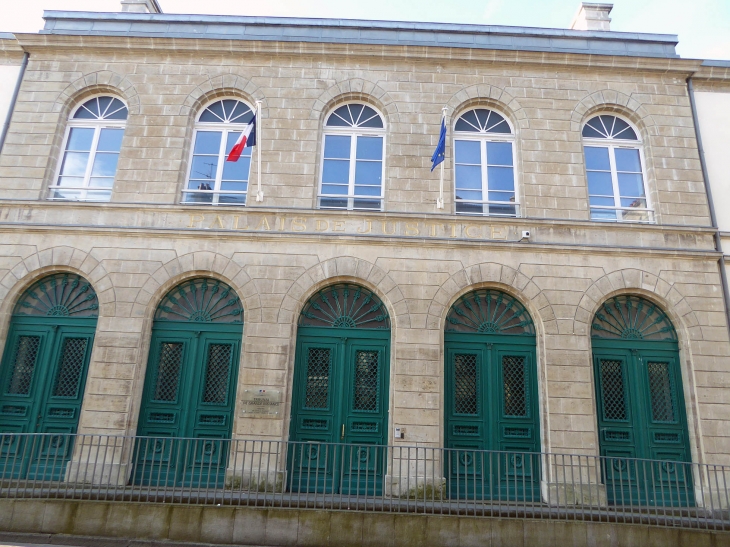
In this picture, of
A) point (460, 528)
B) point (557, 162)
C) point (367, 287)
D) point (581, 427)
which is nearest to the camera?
point (460, 528)

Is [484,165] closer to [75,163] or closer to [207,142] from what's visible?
[207,142]

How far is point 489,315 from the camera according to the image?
11.0 m

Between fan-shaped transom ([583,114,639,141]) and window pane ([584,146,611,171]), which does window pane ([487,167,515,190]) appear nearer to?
window pane ([584,146,611,171])

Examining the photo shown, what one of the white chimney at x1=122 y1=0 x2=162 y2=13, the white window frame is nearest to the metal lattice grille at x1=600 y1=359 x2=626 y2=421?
the white window frame

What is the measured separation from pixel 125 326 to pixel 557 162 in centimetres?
1052

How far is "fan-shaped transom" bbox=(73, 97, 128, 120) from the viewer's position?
1232 centimetres

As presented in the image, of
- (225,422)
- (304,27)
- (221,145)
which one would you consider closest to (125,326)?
(225,422)

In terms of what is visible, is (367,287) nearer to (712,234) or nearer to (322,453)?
(322,453)

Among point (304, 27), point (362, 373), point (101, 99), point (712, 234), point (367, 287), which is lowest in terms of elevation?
point (362, 373)

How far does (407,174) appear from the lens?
11539mm

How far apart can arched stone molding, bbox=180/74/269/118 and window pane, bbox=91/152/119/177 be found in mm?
2138

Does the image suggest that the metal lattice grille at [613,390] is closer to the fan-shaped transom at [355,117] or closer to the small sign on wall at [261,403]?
the small sign on wall at [261,403]

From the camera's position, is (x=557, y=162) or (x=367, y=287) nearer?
(x=367, y=287)

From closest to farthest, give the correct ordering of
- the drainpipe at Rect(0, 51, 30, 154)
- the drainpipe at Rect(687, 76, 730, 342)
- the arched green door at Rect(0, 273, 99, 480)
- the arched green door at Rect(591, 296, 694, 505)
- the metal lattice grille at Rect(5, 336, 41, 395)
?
the arched green door at Rect(591, 296, 694, 505), the arched green door at Rect(0, 273, 99, 480), the metal lattice grille at Rect(5, 336, 41, 395), the drainpipe at Rect(687, 76, 730, 342), the drainpipe at Rect(0, 51, 30, 154)
